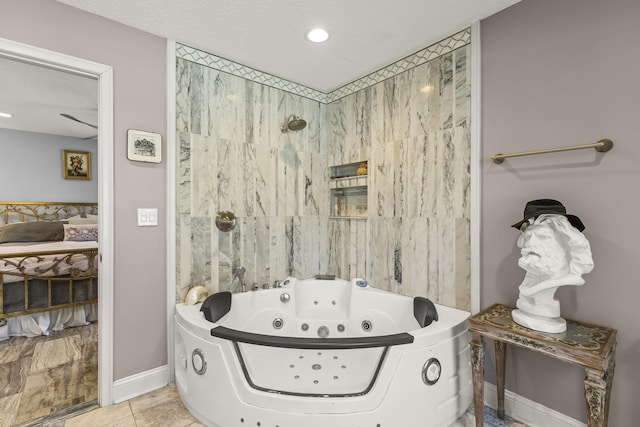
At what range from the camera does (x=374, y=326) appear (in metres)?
2.31

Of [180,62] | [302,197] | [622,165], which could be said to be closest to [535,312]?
[622,165]

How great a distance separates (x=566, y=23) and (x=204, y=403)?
2.81 metres

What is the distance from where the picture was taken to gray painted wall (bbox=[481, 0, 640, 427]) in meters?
1.45

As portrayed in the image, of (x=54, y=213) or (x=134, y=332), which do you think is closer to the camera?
(x=134, y=332)

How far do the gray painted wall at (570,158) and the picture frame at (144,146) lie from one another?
6.98ft

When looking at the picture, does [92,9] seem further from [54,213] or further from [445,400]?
[54,213]

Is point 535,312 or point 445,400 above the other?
point 535,312

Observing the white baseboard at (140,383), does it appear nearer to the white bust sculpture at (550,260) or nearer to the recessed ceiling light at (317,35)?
the white bust sculpture at (550,260)

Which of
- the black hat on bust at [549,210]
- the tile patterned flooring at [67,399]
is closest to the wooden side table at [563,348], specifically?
the tile patterned flooring at [67,399]

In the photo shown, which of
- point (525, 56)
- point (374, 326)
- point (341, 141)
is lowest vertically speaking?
point (374, 326)

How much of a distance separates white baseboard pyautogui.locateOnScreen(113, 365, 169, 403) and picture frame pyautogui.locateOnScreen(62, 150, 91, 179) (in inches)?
167

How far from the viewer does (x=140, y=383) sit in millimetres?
2027

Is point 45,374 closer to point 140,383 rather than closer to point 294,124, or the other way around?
point 140,383

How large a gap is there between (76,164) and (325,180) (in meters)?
4.33
